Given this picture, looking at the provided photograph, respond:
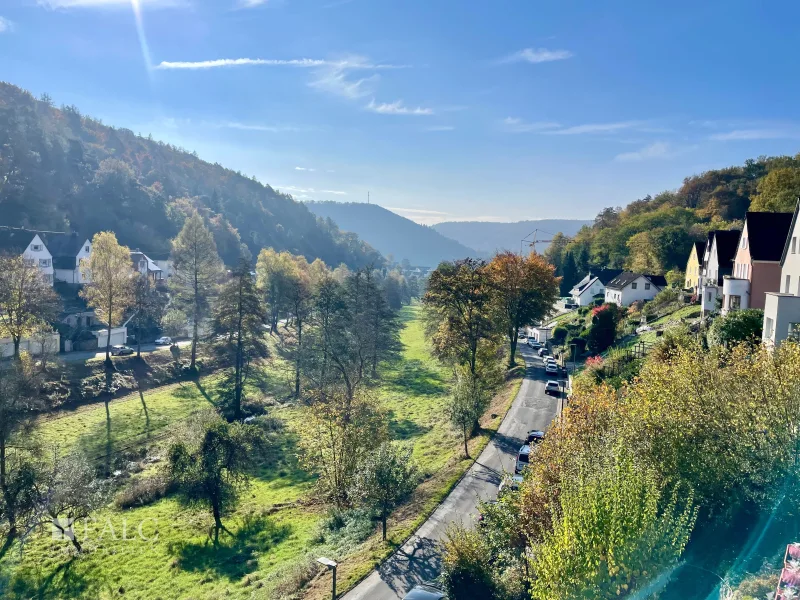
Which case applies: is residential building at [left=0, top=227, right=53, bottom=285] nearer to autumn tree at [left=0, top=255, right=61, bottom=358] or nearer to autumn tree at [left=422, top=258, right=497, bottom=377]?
autumn tree at [left=0, top=255, right=61, bottom=358]

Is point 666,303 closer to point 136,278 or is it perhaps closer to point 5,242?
point 136,278

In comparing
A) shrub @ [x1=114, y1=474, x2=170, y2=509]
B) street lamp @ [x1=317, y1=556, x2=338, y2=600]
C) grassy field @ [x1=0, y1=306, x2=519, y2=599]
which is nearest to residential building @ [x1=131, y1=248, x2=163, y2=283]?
grassy field @ [x1=0, y1=306, x2=519, y2=599]

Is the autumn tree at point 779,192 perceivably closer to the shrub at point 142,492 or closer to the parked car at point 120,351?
the shrub at point 142,492

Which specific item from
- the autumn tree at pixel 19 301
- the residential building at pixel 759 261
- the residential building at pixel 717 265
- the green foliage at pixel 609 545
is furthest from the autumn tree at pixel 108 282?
the residential building at pixel 717 265

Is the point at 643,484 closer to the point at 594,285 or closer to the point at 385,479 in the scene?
the point at 385,479

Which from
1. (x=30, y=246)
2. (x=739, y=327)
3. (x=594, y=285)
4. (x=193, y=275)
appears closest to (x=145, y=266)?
(x=30, y=246)
